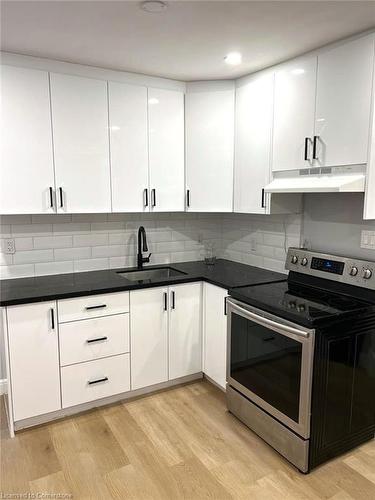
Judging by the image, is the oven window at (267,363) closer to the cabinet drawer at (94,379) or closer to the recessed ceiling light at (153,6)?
the cabinet drawer at (94,379)

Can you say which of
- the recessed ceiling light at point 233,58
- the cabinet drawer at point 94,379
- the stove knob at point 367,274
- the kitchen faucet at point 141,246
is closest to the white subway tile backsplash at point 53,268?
the kitchen faucet at point 141,246

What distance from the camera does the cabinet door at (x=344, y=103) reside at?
6.71 feet

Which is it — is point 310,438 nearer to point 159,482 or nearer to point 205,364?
point 159,482

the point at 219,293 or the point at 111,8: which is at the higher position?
the point at 111,8

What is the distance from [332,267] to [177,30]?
1.70 m

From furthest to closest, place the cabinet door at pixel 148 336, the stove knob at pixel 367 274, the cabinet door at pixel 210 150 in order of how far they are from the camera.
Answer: the cabinet door at pixel 210 150 < the cabinet door at pixel 148 336 < the stove knob at pixel 367 274

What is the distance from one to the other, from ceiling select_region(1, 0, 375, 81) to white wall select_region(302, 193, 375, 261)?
970mm

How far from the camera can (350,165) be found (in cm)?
214

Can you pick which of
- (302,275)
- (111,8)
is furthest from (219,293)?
(111,8)

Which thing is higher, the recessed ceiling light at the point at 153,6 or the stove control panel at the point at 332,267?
the recessed ceiling light at the point at 153,6

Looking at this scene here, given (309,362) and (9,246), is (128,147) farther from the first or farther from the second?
(309,362)

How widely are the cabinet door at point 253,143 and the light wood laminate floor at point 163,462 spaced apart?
5.15 feet

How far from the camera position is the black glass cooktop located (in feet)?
6.62

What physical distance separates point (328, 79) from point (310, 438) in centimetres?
201
